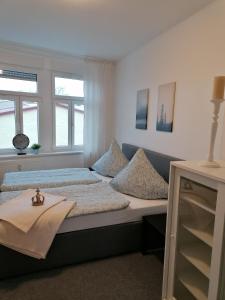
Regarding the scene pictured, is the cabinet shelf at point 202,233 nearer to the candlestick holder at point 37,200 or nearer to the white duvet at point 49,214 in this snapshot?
the white duvet at point 49,214

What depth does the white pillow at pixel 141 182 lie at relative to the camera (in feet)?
7.84

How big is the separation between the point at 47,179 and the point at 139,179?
1238 mm

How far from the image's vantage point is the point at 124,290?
1.76 meters

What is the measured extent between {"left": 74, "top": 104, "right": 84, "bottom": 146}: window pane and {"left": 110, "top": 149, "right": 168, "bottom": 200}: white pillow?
6.00 feet

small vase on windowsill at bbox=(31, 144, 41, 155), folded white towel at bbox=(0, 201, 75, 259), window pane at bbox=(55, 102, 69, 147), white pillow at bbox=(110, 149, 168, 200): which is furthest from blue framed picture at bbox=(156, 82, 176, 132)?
small vase on windowsill at bbox=(31, 144, 41, 155)

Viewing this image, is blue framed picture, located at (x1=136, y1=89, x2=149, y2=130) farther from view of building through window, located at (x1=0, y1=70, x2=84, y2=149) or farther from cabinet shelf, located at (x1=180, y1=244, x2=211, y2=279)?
cabinet shelf, located at (x1=180, y1=244, x2=211, y2=279)

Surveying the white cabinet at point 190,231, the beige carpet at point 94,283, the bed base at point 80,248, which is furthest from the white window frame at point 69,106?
the white cabinet at point 190,231

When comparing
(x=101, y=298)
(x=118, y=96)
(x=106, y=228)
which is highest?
(x=118, y=96)

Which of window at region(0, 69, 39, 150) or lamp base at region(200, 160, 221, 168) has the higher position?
window at region(0, 69, 39, 150)

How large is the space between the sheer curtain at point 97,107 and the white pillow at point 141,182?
1525 millimetres

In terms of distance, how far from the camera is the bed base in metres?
1.81

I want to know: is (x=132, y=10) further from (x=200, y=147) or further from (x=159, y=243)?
(x=159, y=243)

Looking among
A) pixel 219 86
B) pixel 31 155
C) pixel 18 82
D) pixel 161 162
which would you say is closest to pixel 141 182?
pixel 161 162

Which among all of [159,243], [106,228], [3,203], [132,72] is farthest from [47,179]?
[132,72]
